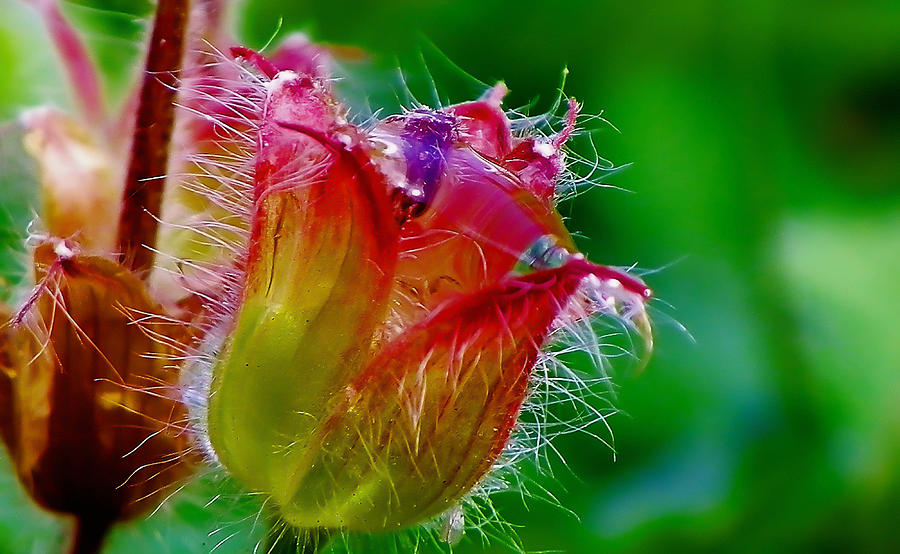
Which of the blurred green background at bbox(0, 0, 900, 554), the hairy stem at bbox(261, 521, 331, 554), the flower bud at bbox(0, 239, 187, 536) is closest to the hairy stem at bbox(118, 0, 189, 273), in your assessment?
the flower bud at bbox(0, 239, 187, 536)

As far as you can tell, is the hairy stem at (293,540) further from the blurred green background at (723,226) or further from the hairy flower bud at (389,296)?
the blurred green background at (723,226)

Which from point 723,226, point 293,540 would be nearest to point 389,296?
point 293,540

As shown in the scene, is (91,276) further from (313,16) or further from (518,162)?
(313,16)

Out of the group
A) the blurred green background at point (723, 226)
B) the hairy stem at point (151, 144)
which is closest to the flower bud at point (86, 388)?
the hairy stem at point (151, 144)

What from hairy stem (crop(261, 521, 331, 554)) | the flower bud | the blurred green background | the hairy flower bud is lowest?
the blurred green background

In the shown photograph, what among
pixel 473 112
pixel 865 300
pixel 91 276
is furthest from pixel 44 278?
pixel 865 300

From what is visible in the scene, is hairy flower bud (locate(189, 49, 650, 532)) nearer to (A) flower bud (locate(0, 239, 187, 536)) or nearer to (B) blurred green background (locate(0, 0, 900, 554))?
(A) flower bud (locate(0, 239, 187, 536))
